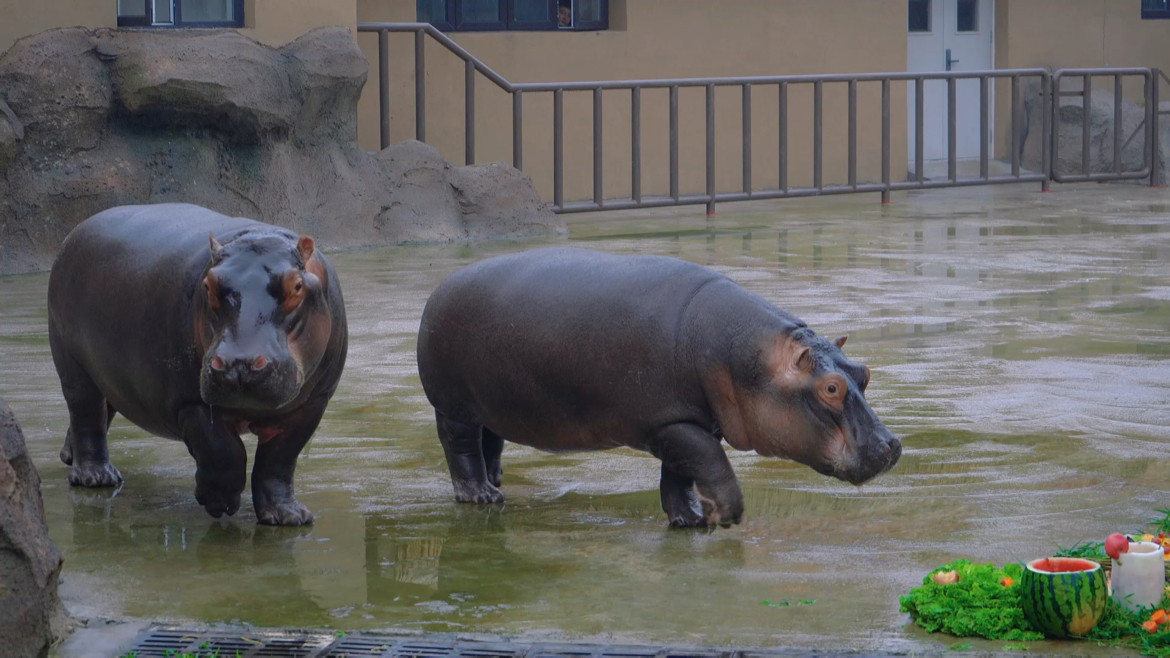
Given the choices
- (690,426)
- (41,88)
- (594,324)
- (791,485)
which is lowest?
(791,485)

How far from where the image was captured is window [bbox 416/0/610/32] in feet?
55.5

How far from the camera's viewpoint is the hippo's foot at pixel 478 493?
5.61m

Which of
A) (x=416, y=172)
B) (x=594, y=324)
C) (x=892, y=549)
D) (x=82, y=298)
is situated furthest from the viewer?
(x=416, y=172)

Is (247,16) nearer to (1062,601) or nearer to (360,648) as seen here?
(360,648)

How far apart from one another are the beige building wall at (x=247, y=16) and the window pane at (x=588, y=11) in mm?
4203

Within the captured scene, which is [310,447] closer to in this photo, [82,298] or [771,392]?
[82,298]

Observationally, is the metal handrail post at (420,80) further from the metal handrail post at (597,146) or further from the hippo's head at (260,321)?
the hippo's head at (260,321)

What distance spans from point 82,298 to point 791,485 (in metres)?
2.68

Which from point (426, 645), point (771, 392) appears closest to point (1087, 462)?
point (771, 392)

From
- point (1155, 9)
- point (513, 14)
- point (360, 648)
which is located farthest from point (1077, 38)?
point (360, 648)

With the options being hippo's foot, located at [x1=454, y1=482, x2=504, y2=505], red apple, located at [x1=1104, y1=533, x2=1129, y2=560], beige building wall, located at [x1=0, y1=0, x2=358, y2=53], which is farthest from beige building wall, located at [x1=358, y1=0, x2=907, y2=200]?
red apple, located at [x1=1104, y1=533, x2=1129, y2=560]

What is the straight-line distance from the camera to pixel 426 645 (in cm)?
403

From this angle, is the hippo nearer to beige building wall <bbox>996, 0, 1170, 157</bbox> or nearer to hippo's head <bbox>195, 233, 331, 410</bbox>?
hippo's head <bbox>195, 233, 331, 410</bbox>

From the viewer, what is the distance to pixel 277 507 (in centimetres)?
531
